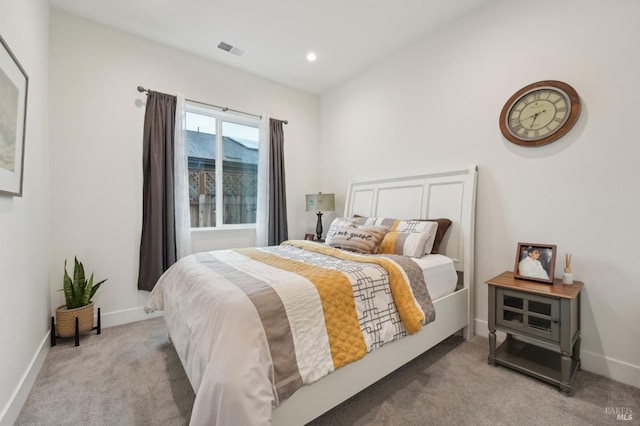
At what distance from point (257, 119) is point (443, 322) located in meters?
3.24

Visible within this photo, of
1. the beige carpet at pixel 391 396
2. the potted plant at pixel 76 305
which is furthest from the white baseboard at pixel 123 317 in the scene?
the beige carpet at pixel 391 396

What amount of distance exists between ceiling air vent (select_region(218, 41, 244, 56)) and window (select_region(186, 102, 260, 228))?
0.70 m

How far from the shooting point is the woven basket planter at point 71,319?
7.29 ft

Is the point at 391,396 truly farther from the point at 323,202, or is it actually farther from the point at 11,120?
the point at 11,120

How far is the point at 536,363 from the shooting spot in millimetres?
1874

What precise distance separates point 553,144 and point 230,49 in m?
3.33

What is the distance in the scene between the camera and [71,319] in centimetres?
224

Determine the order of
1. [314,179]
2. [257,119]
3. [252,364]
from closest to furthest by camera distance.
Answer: [252,364] < [257,119] < [314,179]

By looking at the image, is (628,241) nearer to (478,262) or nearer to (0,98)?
(478,262)

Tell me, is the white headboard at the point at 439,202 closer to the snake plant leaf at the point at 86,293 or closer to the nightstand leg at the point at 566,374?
the nightstand leg at the point at 566,374

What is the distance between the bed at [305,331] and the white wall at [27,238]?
703 millimetres

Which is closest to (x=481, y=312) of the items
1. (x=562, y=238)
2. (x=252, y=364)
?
(x=562, y=238)

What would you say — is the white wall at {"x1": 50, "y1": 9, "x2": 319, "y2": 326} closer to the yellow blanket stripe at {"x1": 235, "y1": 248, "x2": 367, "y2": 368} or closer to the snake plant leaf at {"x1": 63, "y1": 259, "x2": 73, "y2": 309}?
the snake plant leaf at {"x1": 63, "y1": 259, "x2": 73, "y2": 309}

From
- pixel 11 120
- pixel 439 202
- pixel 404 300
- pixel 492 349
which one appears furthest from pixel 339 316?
pixel 11 120
